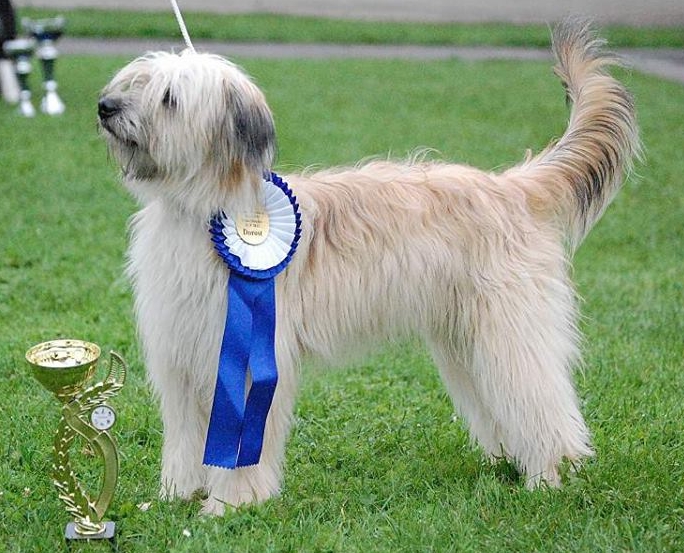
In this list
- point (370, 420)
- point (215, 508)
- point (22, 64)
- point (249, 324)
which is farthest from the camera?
point (22, 64)

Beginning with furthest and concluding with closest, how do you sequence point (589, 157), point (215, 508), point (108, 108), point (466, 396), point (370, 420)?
point (370, 420)
point (466, 396)
point (589, 157)
point (215, 508)
point (108, 108)

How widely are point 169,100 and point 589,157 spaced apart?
1732 mm

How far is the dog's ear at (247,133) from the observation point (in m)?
3.42

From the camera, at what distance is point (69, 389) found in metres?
3.26

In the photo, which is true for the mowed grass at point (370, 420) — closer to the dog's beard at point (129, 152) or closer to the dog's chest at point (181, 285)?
the dog's chest at point (181, 285)

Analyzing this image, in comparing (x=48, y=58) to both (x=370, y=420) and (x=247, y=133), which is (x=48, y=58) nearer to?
(x=370, y=420)

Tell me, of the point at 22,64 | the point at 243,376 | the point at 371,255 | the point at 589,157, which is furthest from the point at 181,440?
the point at 22,64

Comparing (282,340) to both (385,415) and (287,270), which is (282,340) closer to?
(287,270)

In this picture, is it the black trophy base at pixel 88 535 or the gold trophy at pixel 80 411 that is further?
the black trophy base at pixel 88 535

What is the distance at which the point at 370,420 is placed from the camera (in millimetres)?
4883

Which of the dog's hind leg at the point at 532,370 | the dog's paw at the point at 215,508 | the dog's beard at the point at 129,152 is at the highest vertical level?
the dog's beard at the point at 129,152

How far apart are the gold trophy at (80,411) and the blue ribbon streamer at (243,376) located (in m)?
0.39

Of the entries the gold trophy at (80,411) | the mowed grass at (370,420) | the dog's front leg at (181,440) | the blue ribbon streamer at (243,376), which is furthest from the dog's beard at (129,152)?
the mowed grass at (370,420)

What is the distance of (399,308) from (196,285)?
79cm
